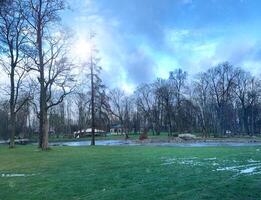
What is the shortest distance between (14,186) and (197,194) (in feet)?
18.6

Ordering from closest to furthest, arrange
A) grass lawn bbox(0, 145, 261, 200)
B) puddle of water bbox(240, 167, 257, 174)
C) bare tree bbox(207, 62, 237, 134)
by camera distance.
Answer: grass lawn bbox(0, 145, 261, 200) → puddle of water bbox(240, 167, 257, 174) → bare tree bbox(207, 62, 237, 134)

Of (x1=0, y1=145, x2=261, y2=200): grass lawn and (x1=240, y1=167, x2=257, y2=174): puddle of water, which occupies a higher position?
(x1=240, y1=167, x2=257, y2=174): puddle of water

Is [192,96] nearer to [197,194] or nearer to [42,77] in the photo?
[42,77]

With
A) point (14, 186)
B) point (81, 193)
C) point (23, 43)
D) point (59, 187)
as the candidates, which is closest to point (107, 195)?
point (81, 193)

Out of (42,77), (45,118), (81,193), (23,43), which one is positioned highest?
(23,43)

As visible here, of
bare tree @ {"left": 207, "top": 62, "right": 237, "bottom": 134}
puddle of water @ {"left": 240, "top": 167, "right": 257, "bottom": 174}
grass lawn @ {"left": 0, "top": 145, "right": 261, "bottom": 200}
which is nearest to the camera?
grass lawn @ {"left": 0, "top": 145, "right": 261, "bottom": 200}

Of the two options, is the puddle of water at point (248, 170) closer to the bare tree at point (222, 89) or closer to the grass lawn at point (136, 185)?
the grass lawn at point (136, 185)

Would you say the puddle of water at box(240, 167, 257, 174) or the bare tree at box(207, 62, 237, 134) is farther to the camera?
the bare tree at box(207, 62, 237, 134)

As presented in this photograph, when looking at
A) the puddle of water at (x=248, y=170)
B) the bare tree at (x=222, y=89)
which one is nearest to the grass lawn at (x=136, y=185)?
the puddle of water at (x=248, y=170)

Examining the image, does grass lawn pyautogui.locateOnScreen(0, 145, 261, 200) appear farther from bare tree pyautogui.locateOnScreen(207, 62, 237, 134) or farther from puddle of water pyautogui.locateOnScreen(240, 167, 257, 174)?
bare tree pyautogui.locateOnScreen(207, 62, 237, 134)

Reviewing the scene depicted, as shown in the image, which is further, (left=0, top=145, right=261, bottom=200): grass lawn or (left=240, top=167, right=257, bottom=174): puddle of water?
(left=240, top=167, right=257, bottom=174): puddle of water

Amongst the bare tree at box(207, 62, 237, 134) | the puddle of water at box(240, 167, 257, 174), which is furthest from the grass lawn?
the bare tree at box(207, 62, 237, 134)

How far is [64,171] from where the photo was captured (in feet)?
48.4

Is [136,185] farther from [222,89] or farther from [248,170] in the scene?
[222,89]
